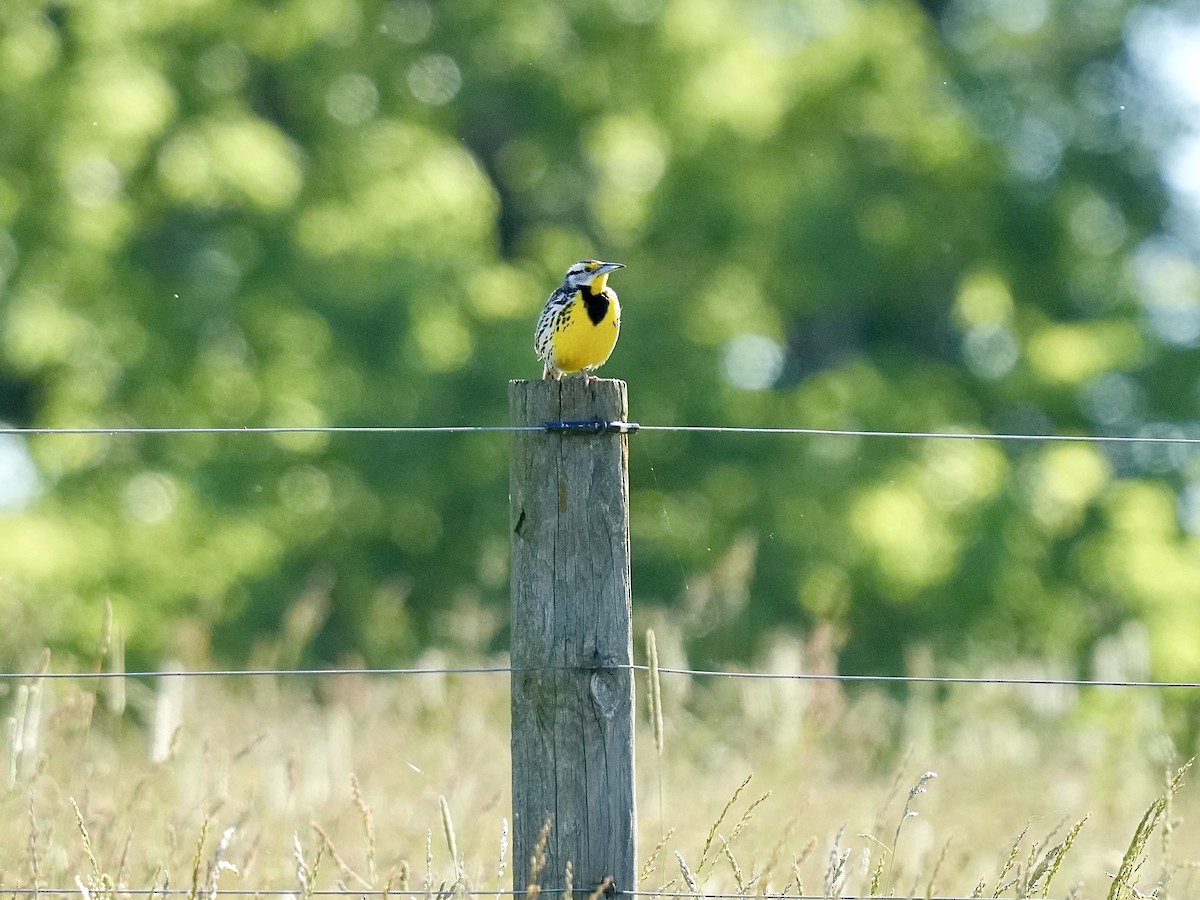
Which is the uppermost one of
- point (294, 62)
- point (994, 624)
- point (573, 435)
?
point (294, 62)

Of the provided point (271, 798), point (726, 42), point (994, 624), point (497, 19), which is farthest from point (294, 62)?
point (271, 798)

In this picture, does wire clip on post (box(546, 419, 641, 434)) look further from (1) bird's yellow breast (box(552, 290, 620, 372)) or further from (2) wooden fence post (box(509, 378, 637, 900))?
(1) bird's yellow breast (box(552, 290, 620, 372))

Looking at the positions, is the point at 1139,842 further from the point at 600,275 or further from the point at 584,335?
the point at 600,275

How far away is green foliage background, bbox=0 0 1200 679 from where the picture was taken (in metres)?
16.2

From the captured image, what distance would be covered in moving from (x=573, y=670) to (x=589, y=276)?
357cm

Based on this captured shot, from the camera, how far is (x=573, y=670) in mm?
3746

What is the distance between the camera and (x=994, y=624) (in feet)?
55.0

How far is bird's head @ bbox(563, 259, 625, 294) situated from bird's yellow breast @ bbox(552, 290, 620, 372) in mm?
233

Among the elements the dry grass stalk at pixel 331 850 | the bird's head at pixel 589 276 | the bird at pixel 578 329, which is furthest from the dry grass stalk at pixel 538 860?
the bird's head at pixel 589 276

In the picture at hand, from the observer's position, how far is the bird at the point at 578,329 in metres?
6.68

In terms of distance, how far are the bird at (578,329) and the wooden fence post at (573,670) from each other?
2.80m

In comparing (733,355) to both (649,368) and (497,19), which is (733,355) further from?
(497,19)

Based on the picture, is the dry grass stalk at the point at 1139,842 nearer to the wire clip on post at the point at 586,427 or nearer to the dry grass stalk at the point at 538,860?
the dry grass stalk at the point at 538,860

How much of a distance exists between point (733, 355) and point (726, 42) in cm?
317
